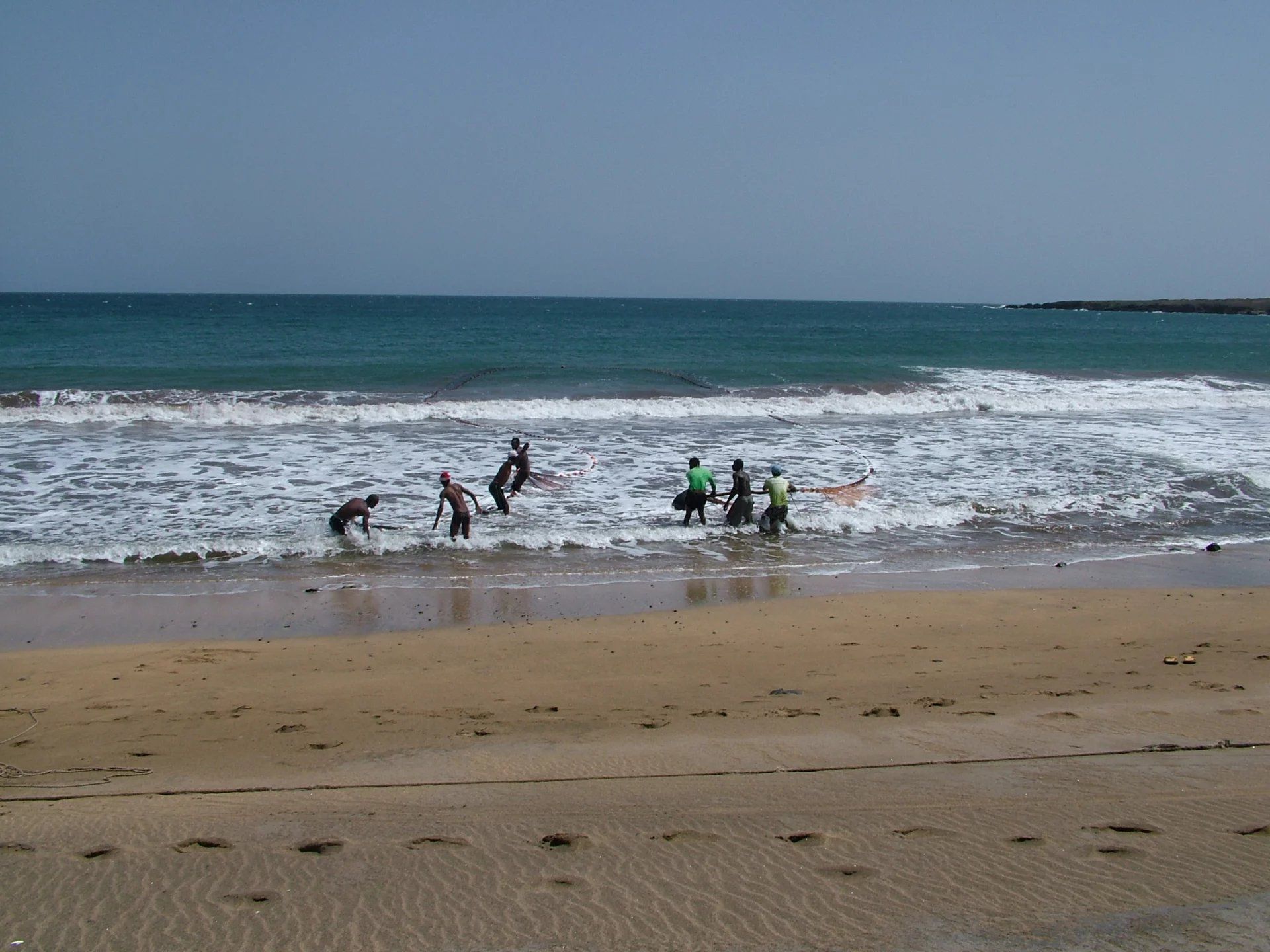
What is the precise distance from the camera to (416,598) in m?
10.2

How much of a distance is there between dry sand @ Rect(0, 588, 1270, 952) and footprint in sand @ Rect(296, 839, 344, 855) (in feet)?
0.06

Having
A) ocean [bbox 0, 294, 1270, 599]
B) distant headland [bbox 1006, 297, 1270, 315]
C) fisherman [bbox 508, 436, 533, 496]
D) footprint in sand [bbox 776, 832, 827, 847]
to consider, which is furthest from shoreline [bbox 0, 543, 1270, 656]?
distant headland [bbox 1006, 297, 1270, 315]

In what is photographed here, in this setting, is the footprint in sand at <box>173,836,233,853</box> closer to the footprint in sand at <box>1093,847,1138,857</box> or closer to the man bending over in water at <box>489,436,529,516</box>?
the footprint in sand at <box>1093,847,1138,857</box>

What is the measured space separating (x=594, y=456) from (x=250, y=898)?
14758 mm

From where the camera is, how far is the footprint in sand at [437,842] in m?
4.33

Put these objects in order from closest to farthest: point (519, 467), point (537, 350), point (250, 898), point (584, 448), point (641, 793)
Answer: point (250, 898) → point (641, 793) → point (519, 467) → point (584, 448) → point (537, 350)

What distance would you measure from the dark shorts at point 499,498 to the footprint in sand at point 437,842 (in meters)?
9.58

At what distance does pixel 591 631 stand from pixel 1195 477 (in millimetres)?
12885

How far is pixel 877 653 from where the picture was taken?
8.11m

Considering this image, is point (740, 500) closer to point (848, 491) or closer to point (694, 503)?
point (694, 503)

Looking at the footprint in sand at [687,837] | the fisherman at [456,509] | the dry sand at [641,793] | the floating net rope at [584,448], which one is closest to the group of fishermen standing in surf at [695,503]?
the fisherman at [456,509]

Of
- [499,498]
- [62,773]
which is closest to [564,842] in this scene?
[62,773]

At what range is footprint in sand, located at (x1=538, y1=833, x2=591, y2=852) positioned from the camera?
A: 433 centimetres

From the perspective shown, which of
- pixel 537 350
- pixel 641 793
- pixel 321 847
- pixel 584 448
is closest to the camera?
pixel 321 847
